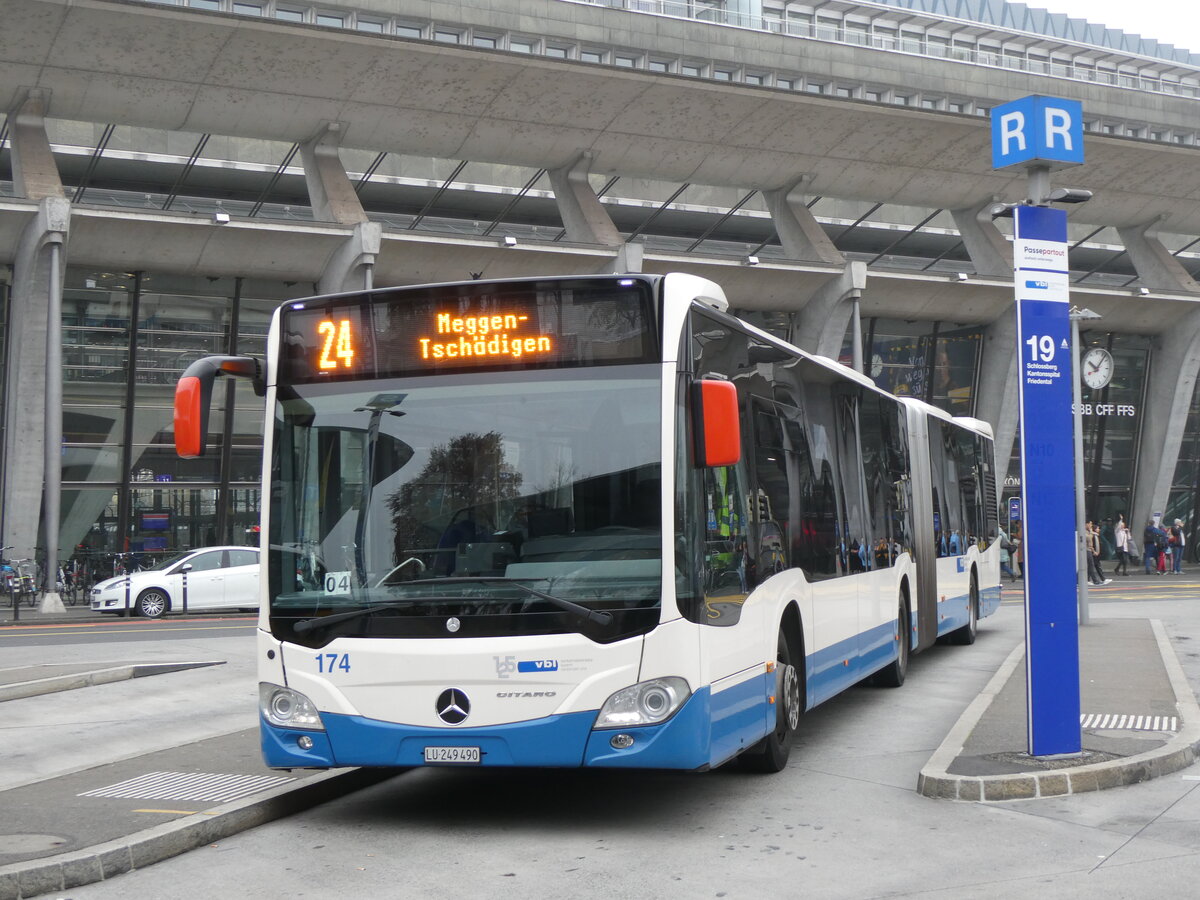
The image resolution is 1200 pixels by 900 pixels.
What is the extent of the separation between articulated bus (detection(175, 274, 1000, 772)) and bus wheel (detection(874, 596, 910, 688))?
5.51 metres

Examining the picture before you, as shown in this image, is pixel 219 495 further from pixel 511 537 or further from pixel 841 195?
pixel 511 537

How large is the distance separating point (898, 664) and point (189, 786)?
758 centimetres

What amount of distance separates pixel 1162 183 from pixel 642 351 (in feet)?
126

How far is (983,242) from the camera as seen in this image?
1604 inches

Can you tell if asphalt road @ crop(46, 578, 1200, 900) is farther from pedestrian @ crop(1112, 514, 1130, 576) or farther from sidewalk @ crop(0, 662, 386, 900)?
pedestrian @ crop(1112, 514, 1130, 576)

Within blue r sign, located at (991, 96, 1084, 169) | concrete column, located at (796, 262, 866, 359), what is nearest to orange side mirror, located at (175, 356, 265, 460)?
blue r sign, located at (991, 96, 1084, 169)

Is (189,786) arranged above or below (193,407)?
below

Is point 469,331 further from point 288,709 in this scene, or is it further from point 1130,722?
point 1130,722

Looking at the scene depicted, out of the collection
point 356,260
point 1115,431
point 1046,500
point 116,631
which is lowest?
point 116,631

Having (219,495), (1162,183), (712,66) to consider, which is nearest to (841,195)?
(712,66)

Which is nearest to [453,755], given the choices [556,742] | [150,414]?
[556,742]

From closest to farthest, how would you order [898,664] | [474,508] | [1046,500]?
[474,508] → [1046,500] → [898,664]

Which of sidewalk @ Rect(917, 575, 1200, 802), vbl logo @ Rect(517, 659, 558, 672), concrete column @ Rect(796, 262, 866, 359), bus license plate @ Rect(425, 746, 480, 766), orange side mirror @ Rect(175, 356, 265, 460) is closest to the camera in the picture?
vbl logo @ Rect(517, 659, 558, 672)

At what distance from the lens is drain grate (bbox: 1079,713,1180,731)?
979cm
